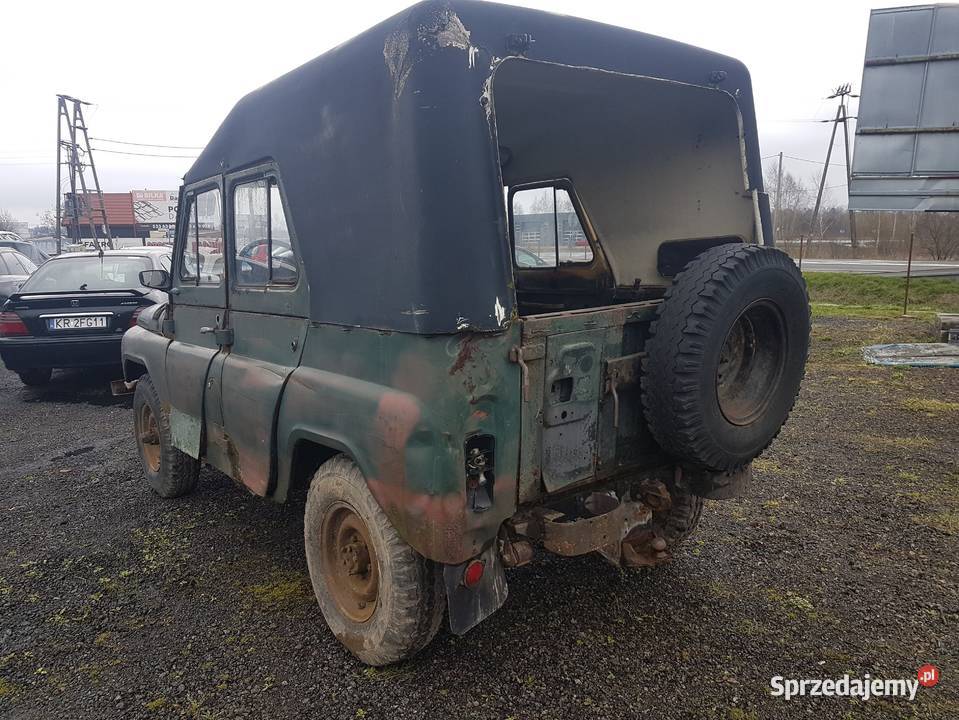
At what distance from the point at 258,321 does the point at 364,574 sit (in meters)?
1.29

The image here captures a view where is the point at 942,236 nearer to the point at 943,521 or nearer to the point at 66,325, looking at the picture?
the point at 943,521

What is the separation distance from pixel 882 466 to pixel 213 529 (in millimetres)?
4696

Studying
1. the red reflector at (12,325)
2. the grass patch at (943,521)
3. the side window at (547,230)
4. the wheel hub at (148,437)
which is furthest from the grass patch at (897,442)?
the red reflector at (12,325)

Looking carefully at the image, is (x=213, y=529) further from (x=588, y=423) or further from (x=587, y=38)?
(x=587, y=38)

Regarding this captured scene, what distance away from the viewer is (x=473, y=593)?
2326mm

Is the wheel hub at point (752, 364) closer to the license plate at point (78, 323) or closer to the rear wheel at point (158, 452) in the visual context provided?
the rear wheel at point (158, 452)

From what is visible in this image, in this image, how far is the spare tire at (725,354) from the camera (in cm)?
231

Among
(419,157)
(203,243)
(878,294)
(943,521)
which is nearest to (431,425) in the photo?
(419,157)

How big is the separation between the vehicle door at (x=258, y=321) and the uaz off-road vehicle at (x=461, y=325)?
2 cm

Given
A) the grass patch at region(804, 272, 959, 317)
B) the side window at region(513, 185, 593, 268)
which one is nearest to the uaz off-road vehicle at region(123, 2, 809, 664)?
the side window at region(513, 185, 593, 268)

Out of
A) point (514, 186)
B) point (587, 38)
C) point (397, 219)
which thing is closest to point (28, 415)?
point (514, 186)

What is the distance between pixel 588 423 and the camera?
2490 mm

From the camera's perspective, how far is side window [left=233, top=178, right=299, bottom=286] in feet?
9.40

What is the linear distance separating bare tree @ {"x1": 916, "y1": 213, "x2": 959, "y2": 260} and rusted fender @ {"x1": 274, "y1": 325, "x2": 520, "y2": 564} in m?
30.2
